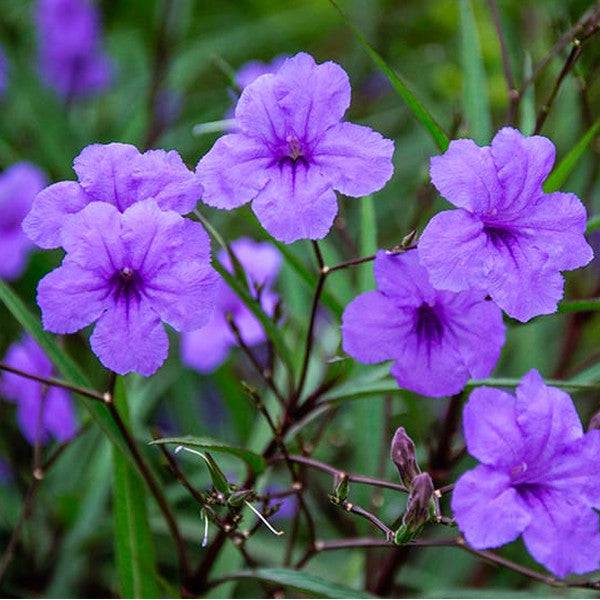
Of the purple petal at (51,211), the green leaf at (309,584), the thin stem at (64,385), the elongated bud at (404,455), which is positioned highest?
the purple petal at (51,211)

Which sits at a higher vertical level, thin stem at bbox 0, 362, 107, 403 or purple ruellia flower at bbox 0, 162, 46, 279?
purple ruellia flower at bbox 0, 162, 46, 279

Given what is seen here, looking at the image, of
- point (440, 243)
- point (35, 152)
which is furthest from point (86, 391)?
point (35, 152)

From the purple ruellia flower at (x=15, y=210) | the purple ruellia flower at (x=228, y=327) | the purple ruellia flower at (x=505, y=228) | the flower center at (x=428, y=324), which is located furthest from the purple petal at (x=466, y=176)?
the purple ruellia flower at (x=15, y=210)

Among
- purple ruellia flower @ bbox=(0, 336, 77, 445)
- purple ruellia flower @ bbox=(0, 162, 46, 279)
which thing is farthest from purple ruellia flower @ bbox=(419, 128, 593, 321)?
purple ruellia flower @ bbox=(0, 162, 46, 279)

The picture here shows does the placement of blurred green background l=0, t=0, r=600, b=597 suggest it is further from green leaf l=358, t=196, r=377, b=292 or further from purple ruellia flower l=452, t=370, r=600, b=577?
purple ruellia flower l=452, t=370, r=600, b=577

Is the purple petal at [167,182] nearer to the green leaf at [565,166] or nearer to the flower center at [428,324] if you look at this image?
the flower center at [428,324]

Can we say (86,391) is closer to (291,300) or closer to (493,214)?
(493,214)
